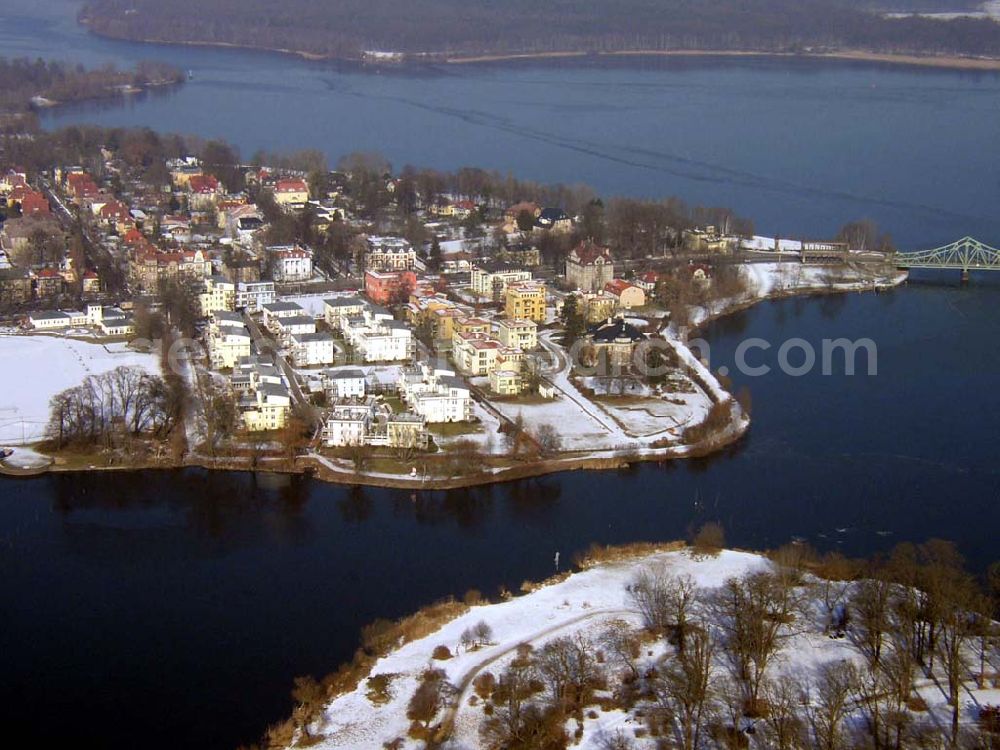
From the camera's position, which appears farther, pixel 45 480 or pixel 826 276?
pixel 826 276

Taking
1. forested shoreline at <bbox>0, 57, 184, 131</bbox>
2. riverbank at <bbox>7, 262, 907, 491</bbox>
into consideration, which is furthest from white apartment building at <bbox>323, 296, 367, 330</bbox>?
forested shoreline at <bbox>0, 57, 184, 131</bbox>

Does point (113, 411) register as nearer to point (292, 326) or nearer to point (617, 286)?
point (292, 326)

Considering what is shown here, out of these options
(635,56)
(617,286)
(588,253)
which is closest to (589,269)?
(588,253)

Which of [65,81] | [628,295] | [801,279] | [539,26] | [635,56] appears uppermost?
[539,26]

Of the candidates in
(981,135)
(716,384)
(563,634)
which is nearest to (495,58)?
(981,135)

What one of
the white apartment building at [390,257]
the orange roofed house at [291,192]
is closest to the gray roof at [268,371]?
the white apartment building at [390,257]

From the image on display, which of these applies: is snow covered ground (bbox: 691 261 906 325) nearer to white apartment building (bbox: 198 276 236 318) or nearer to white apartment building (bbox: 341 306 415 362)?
white apartment building (bbox: 341 306 415 362)

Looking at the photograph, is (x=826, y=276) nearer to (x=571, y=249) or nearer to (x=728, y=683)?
(x=571, y=249)
